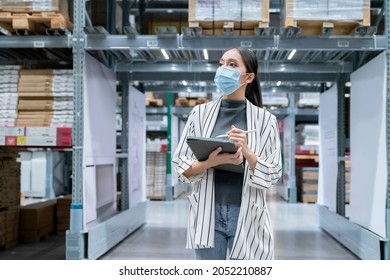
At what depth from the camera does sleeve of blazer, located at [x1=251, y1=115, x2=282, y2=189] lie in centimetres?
207

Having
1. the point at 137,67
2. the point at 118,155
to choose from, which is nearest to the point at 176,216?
the point at 118,155

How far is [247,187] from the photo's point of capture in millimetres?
2109

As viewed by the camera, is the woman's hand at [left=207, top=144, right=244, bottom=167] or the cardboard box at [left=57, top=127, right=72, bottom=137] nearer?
the woman's hand at [left=207, top=144, right=244, bottom=167]

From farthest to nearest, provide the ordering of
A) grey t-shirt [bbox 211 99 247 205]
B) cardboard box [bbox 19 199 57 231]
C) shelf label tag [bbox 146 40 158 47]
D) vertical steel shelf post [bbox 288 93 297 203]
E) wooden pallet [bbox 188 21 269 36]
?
vertical steel shelf post [bbox 288 93 297 203] → cardboard box [bbox 19 199 57 231] → shelf label tag [bbox 146 40 158 47] → wooden pallet [bbox 188 21 269 36] → grey t-shirt [bbox 211 99 247 205]

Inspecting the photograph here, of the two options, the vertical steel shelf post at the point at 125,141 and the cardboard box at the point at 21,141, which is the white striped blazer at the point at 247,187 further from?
the vertical steel shelf post at the point at 125,141

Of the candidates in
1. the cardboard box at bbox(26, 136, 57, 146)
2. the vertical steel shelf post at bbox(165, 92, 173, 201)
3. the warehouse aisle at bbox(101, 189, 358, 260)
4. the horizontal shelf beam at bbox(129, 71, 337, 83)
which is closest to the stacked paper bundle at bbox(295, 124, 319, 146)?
the warehouse aisle at bbox(101, 189, 358, 260)

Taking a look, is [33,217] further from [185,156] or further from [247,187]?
[247,187]

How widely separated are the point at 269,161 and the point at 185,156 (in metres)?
0.43

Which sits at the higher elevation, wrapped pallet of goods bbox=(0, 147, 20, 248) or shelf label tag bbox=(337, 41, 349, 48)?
shelf label tag bbox=(337, 41, 349, 48)

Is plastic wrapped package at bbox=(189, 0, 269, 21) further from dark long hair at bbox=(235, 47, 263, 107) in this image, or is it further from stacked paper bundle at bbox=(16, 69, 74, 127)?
dark long hair at bbox=(235, 47, 263, 107)

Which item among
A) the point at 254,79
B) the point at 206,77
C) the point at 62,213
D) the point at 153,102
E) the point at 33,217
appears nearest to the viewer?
the point at 254,79

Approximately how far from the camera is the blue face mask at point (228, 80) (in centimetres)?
227

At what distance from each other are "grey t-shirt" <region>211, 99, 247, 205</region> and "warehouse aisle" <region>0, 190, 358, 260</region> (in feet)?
13.9

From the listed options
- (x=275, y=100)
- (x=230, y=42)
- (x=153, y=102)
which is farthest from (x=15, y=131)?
(x=275, y=100)
